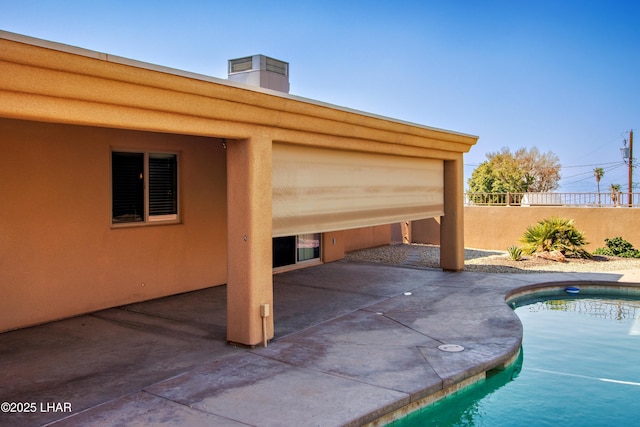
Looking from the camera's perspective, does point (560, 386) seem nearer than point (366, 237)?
Yes

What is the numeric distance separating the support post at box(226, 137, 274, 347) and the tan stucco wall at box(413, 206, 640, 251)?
45.7 feet

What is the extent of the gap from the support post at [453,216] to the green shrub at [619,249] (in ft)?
22.0

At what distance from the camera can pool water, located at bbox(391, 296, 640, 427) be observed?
206 inches

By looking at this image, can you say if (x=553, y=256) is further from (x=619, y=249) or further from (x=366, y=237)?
(x=366, y=237)

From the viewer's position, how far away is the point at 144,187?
908cm

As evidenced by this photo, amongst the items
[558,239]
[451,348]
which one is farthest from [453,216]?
[451,348]

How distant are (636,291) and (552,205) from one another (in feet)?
28.1

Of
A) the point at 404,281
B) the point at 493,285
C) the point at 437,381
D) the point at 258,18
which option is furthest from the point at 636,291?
the point at 258,18

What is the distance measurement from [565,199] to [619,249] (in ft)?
11.7

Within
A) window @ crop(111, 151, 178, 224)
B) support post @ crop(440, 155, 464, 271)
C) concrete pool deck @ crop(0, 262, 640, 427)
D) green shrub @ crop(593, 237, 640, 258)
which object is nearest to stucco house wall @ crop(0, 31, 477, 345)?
window @ crop(111, 151, 178, 224)

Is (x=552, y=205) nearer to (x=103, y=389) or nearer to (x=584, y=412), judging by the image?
(x=584, y=412)

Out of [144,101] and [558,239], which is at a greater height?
[144,101]

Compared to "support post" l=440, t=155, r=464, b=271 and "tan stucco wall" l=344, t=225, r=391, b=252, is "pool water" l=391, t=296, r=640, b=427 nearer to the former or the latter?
"support post" l=440, t=155, r=464, b=271

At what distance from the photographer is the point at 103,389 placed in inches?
203
